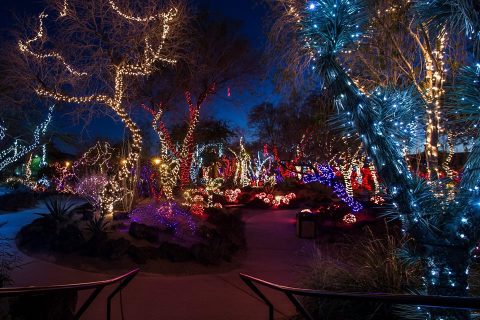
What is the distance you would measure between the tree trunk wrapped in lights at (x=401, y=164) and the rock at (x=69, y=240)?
24.2ft

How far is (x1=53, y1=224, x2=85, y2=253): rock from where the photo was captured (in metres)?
10.1

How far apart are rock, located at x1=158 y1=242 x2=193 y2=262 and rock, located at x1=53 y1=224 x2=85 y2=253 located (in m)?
1.81

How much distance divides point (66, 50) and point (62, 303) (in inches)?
432

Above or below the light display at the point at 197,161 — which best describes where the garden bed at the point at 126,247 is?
below

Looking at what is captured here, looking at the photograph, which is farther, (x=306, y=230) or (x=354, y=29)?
(x=306, y=230)

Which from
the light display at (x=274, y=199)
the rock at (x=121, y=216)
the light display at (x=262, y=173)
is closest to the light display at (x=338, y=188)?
the light display at (x=274, y=199)

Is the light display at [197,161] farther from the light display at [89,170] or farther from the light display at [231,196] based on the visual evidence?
the light display at [89,170]

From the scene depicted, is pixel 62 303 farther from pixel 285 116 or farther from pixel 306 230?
pixel 285 116

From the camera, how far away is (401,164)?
4863mm

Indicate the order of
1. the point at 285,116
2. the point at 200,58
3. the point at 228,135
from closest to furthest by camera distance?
the point at 200,58 → the point at 228,135 → the point at 285,116

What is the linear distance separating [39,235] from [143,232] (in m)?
2.50

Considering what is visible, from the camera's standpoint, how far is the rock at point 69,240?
33.3 feet

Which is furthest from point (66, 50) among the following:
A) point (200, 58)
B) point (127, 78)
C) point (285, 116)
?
point (285, 116)

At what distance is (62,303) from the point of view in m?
5.23
